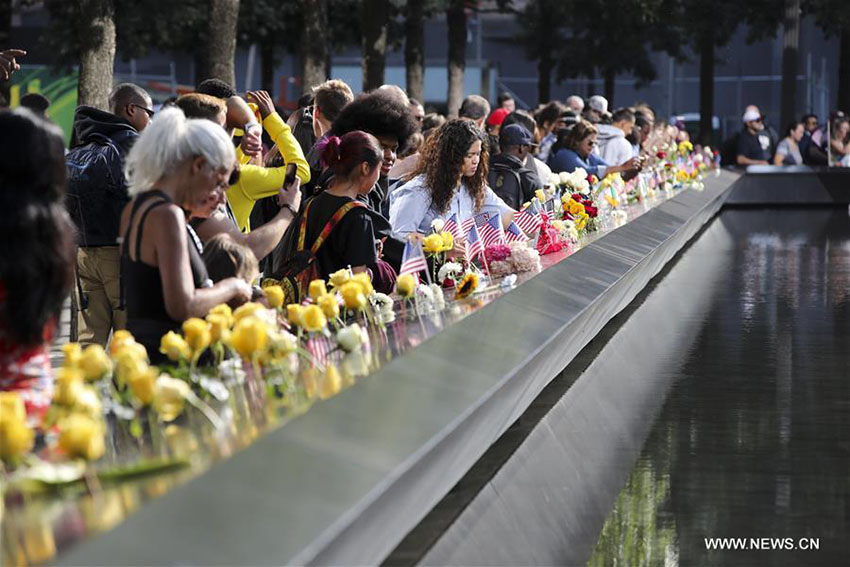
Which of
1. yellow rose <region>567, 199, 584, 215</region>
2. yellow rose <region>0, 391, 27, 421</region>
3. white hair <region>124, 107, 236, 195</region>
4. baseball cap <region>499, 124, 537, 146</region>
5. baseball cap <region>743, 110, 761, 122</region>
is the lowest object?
baseball cap <region>743, 110, 761, 122</region>

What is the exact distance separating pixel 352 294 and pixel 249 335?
1.23 m

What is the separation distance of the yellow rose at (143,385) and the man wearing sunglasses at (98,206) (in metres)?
4.52

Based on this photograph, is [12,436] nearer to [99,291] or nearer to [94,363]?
[94,363]

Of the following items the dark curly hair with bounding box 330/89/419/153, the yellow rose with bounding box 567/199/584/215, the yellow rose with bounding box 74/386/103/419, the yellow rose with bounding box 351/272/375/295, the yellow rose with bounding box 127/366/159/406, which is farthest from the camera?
the yellow rose with bounding box 567/199/584/215

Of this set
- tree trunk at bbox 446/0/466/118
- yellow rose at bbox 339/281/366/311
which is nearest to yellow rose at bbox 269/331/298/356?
yellow rose at bbox 339/281/366/311

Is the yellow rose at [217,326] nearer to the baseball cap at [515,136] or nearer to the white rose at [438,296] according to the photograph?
the white rose at [438,296]

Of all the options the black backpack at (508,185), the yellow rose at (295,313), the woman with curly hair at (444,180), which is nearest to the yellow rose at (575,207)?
the black backpack at (508,185)

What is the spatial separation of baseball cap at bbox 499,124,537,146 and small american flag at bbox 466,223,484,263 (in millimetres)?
3945

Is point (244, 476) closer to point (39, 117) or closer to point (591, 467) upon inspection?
point (39, 117)

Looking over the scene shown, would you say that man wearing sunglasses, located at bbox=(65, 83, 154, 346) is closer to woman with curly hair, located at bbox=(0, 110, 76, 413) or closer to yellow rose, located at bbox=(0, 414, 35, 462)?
woman with curly hair, located at bbox=(0, 110, 76, 413)

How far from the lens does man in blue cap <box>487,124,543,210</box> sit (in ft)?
43.7

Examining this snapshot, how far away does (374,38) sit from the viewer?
97.8ft

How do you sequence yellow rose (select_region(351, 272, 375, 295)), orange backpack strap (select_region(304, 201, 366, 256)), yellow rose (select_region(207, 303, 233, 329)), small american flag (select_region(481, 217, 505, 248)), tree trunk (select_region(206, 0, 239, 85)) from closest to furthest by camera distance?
yellow rose (select_region(207, 303, 233, 329))
yellow rose (select_region(351, 272, 375, 295))
orange backpack strap (select_region(304, 201, 366, 256))
small american flag (select_region(481, 217, 505, 248))
tree trunk (select_region(206, 0, 239, 85))

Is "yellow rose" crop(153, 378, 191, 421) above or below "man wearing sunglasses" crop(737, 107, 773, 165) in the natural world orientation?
above
